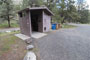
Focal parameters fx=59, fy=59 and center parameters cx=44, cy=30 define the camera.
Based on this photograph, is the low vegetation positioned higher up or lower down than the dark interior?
lower down

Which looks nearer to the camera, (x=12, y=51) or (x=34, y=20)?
(x=12, y=51)

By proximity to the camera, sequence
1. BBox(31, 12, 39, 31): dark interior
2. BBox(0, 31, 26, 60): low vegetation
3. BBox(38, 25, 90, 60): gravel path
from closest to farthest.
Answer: BBox(38, 25, 90, 60): gravel path
BBox(0, 31, 26, 60): low vegetation
BBox(31, 12, 39, 31): dark interior

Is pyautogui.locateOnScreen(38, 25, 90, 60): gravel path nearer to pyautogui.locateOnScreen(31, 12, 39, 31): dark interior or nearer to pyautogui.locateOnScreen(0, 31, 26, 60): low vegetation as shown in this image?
pyautogui.locateOnScreen(0, 31, 26, 60): low vegetation

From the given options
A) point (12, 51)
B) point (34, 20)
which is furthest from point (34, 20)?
point (12, 51)

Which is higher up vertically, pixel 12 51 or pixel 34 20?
pixel 34 20

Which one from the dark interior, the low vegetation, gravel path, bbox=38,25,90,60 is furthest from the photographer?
the dark interior

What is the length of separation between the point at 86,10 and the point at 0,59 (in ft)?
102

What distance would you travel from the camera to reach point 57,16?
1300 cm

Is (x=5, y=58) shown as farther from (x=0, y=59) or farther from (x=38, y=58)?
(x=38, y=58)

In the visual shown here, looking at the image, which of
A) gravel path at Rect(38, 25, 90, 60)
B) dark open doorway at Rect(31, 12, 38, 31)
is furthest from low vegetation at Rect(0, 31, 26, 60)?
dark open doorway at Rect(31, 12, 38, 31)

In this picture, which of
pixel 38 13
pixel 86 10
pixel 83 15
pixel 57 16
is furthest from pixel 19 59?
pixel 86 10

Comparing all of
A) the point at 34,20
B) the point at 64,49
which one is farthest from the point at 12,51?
the point at 34,20

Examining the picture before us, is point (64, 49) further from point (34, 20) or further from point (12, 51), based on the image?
point (34, 20)

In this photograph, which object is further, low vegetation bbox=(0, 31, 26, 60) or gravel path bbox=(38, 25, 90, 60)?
low vegetation bbox=(0, 31, 26, 60)
